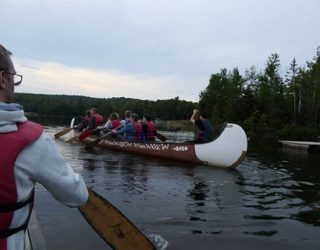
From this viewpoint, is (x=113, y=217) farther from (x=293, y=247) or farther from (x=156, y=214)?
(x=156, y=214)

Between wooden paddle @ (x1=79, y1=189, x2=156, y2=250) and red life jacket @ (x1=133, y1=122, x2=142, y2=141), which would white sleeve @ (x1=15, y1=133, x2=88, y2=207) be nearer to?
wooden paddle @ (x1=79, y1=189, x2=156, y2=250)

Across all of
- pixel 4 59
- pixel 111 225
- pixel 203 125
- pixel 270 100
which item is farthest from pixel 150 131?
pixel 270 100

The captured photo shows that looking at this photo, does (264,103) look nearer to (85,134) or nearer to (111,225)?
(85,134)

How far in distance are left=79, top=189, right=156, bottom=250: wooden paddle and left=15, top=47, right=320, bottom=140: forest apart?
4053 cm

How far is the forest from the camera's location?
52.7 metres

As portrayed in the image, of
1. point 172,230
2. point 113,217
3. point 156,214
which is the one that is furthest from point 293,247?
point 113,217

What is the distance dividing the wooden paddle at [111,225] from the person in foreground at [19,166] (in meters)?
0.84

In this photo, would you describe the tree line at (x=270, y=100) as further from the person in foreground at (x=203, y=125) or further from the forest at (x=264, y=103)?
the person in foreground at (x=203, y=125)

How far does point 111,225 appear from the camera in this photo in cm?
288

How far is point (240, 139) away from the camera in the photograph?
13.9 metres

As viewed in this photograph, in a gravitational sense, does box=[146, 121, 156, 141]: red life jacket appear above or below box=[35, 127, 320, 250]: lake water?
above

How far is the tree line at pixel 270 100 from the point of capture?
5272 centimetres

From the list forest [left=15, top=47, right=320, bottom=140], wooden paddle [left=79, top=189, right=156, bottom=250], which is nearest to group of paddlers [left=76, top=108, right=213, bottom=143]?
wooden paddle [left=79, top=189, right=156, bottom=250]

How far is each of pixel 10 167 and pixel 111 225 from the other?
1203 millimetres
